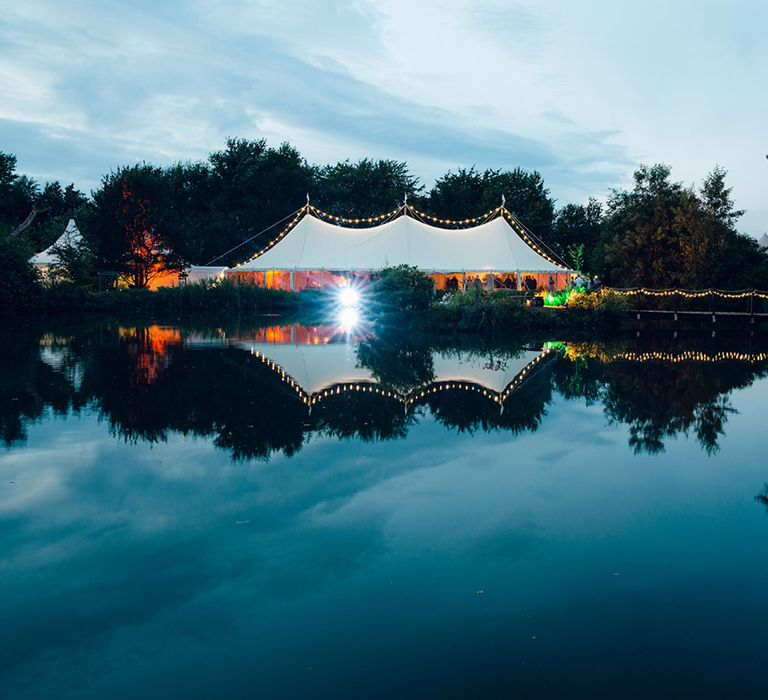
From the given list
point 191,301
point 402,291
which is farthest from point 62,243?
point 402,291

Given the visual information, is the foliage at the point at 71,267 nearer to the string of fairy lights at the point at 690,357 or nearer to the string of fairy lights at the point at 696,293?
the string of fairy lights at the point at 696,293

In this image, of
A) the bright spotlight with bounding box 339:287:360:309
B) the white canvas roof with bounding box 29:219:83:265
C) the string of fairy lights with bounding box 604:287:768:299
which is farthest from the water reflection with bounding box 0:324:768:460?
the white canvas roof with bounding box 29:219:83:265

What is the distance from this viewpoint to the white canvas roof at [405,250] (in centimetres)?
3659

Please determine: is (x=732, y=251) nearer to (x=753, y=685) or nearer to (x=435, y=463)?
(x=435, y=463)

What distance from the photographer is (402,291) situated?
1145 inches

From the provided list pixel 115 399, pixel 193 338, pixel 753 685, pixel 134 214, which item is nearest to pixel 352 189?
pixel 134 214

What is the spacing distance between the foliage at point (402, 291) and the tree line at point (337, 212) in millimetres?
6847

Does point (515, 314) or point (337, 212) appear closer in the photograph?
point (515, 314)

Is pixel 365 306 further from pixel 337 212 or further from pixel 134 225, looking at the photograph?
pixel 337 212

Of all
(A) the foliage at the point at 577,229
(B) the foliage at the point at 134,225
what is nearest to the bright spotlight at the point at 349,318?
(B) the foliage at the point at 134,225

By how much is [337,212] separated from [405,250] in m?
22.4

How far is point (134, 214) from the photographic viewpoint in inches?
1540

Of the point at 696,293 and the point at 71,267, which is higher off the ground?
the point at 71,267

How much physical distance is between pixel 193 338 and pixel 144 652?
17.9 metres
